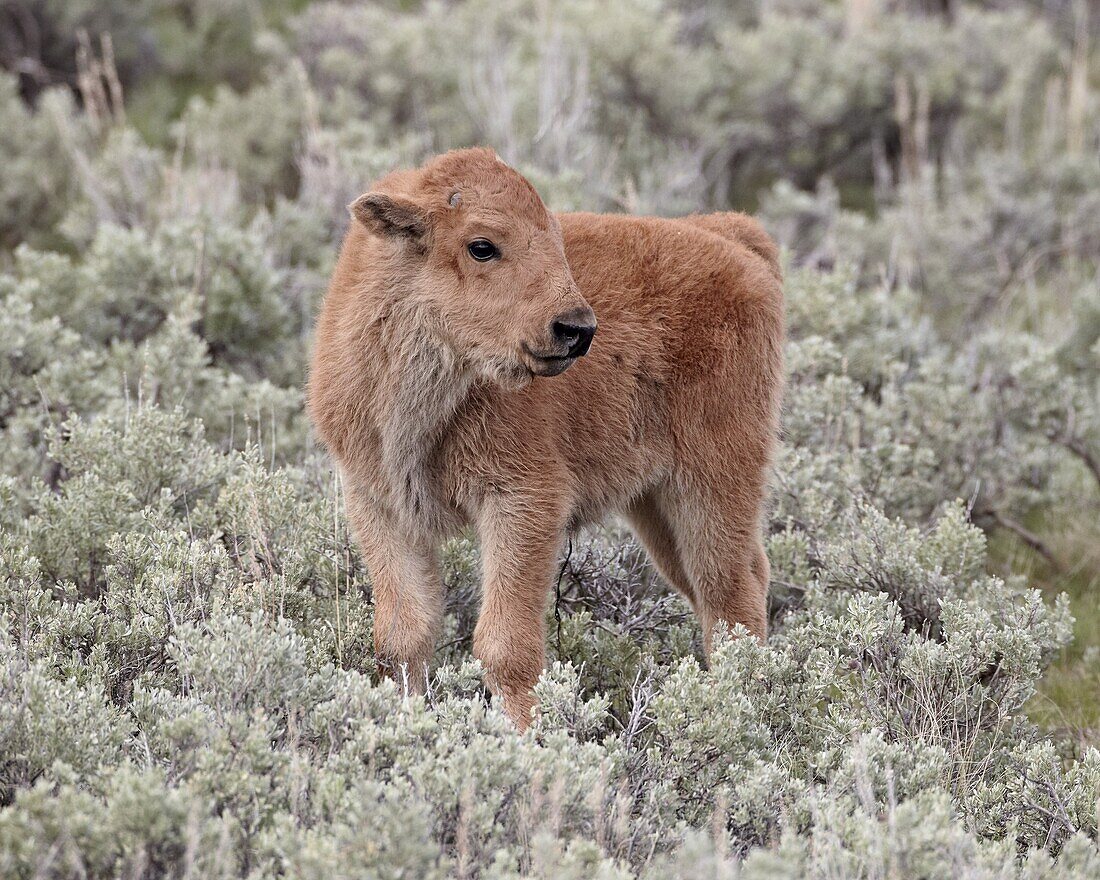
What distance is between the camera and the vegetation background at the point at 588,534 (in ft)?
11.9

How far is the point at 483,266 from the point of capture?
175 inches

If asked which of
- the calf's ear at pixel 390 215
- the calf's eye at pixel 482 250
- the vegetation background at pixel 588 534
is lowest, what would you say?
the vegetation background at pixel 588 534

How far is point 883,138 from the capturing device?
13.3 m

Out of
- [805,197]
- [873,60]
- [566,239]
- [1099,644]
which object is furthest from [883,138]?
[566,239]

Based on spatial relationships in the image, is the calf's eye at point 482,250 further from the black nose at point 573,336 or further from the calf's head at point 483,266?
the black nose at point 573,336

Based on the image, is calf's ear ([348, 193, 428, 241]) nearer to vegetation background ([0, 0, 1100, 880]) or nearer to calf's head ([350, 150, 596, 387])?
calf's head ([350, 150, 596, 387])

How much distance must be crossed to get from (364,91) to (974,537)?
8412mm

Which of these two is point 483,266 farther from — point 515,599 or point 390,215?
point 515,599

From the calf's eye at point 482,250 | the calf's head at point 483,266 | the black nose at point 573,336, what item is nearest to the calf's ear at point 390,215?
the calf's head at point 483,266

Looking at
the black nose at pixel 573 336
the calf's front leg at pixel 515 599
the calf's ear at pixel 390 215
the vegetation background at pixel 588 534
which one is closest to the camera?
the vegetation background at pixel 588 534

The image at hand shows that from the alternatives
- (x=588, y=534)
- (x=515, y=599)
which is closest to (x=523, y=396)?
(x=515, y=599)

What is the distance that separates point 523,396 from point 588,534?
1.77 meters

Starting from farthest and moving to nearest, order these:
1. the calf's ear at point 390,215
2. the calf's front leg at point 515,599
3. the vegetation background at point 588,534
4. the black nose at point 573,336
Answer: the calf's front leg at point 515,599, the calf's ear at point 390,215, the black nose at point 573,336, the vegetation background at point 588,534

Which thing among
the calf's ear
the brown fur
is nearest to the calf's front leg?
the brown fur
